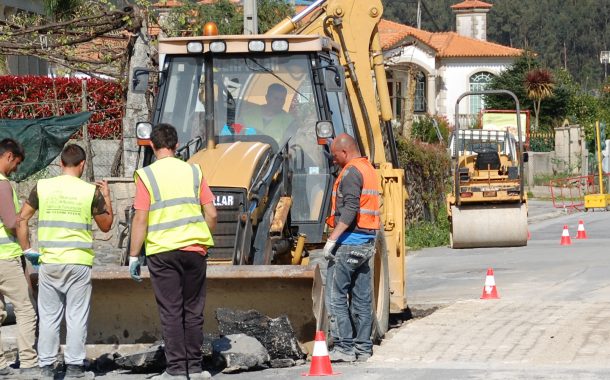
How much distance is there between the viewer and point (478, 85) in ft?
218

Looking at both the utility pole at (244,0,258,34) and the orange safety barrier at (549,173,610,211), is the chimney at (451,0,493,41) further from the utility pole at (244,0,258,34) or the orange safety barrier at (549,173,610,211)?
the utility pole at (244,0,258,34)

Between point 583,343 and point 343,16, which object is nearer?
point 583,343

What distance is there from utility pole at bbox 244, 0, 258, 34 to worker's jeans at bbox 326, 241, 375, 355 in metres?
9.39

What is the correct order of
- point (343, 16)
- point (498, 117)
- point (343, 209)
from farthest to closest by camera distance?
point (498, 117) → point (343, 16) → point (343, 209)

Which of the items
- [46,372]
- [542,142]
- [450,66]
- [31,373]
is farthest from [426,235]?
[450,66]

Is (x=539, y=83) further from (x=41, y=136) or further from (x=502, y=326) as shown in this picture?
(x=502, y=326)

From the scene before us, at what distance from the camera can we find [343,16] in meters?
12.5

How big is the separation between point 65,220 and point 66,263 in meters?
0.33

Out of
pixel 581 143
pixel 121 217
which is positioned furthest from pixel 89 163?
pixel 581 143

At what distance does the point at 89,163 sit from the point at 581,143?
34588 millimetres

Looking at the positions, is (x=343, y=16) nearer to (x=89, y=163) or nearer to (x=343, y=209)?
(x=343, y=209)

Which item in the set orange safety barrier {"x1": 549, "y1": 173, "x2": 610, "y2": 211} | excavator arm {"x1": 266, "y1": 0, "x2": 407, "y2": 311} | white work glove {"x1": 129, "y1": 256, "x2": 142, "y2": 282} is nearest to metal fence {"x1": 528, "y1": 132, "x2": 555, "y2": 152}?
orange safety barrier {"x1": 549, "y1": 173, "x2": 610, "y2": 211}

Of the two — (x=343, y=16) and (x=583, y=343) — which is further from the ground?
(x=343, y=16)

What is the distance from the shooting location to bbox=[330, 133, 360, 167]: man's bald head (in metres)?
9.57
